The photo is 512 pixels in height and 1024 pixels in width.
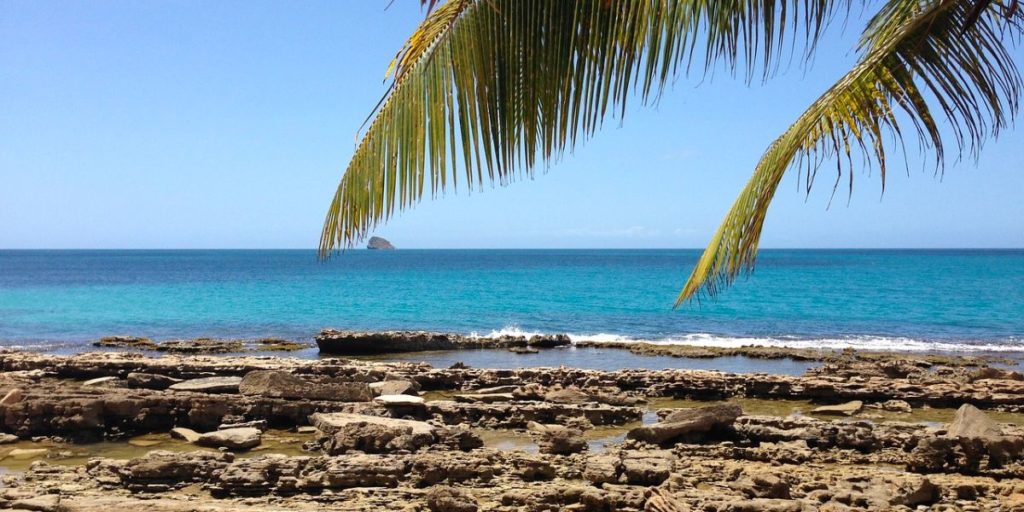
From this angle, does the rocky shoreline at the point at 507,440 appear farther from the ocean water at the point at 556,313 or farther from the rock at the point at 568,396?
the ocean water at the point at 556,313

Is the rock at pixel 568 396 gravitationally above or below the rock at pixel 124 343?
above

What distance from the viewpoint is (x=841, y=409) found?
14.0 metres

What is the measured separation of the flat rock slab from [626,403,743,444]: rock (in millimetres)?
2945

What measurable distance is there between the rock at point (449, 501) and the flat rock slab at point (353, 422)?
10.0 ft

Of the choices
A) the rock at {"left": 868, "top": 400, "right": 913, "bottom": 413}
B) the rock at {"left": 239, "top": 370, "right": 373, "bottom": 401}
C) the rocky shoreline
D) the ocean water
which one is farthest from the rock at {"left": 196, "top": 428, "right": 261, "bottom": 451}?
the ocean water

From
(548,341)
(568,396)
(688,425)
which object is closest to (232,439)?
(568,396)

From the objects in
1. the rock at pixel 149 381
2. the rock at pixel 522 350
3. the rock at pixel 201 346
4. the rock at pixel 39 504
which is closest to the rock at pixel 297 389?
the rock at pixel 149 381

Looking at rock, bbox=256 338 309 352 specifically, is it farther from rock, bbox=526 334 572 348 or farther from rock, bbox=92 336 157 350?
rock, bbox=526 334 572 348

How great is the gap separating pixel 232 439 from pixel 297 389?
2270 millimetres

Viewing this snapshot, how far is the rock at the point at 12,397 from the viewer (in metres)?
12.1

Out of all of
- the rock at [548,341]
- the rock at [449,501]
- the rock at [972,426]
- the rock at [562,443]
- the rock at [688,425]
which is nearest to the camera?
the rock at [449,501]

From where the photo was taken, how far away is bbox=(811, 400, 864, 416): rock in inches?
548

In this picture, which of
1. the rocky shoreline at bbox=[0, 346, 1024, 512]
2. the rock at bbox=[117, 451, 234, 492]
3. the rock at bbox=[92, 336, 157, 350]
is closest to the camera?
the rocky shoreline at bbox=[0, 346, 1024, 512]

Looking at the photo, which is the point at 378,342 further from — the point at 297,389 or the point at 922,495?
the point at 922,495
